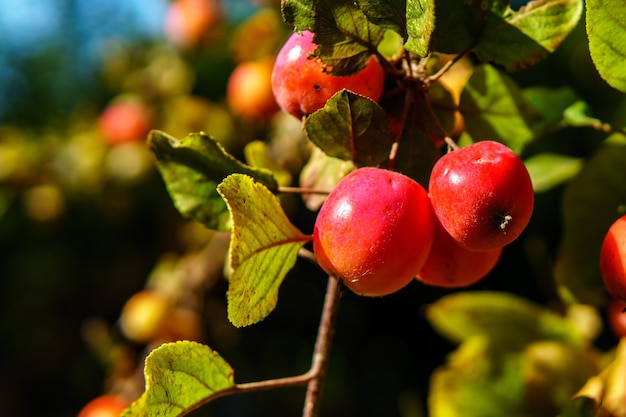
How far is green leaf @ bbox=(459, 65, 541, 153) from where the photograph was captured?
0.67 metres

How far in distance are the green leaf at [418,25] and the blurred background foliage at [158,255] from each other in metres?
0.66

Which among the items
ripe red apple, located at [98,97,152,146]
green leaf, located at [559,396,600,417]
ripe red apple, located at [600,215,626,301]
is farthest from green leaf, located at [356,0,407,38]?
ripe red apple, located at [98,97,152,146]

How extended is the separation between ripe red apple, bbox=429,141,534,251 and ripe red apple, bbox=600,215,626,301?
8 centimetres

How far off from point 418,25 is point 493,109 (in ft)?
0.62

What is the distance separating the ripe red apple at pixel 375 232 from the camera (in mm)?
509

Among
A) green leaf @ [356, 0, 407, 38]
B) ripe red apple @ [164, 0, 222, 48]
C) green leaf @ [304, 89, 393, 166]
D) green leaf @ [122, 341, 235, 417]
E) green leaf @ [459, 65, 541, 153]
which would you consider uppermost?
green leaf @ [356, 0, 407, 38]

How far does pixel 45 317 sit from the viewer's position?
1.94 metres

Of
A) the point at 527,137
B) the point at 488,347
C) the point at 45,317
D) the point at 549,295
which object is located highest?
the point at 527,137

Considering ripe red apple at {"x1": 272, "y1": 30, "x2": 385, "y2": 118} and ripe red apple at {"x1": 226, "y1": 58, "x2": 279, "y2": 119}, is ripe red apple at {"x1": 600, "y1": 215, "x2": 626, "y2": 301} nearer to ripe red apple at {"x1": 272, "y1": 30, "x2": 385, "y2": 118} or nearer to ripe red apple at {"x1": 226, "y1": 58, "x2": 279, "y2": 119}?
ripe red apple at {"x1": 272, "y1": 30, "x2": 385, "y2": 118}

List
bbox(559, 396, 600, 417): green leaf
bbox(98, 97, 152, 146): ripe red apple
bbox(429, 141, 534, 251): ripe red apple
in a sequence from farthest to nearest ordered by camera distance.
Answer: bbox(98, 97, 152, 146): ripe red apple
bbox(559, 396, 600, 417): green leaf
bbox(429, 141, 534, 251): ripe red apple

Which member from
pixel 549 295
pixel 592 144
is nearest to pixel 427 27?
pixel 549 295

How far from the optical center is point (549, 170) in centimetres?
88

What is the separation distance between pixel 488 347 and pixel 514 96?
38 cm

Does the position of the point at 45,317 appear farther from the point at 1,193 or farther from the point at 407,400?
the point at 407,400
